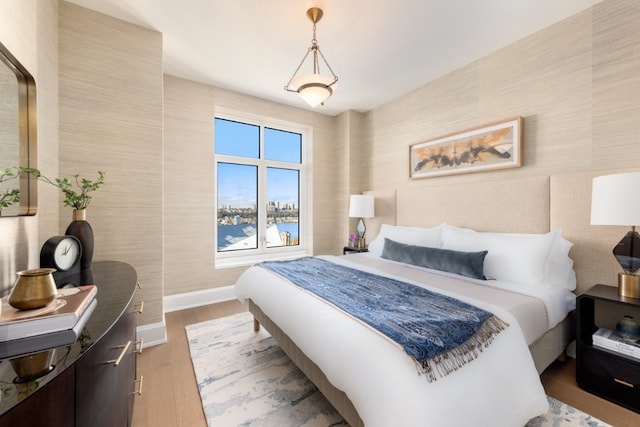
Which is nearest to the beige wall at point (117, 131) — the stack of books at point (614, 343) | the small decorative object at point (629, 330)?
the stack of books at point (614, 343)

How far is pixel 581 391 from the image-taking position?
69.0 inches

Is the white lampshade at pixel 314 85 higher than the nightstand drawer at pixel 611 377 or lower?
higher

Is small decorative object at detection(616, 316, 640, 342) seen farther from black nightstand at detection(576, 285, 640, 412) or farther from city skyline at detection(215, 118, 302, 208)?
city skyline at detection(215, 118, 302, 208)

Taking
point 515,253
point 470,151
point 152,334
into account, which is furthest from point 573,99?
point 152,334

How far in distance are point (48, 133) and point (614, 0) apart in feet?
14.1

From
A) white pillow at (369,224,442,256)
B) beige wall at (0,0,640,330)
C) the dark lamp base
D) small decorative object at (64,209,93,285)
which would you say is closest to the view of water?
beige wall at (0,0,640,330)

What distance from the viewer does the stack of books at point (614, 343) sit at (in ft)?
5.26

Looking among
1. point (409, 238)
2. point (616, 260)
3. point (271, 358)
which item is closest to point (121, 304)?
point (271, 358)

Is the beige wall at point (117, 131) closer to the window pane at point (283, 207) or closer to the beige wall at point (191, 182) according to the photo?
the beige wall at point (191, 182)

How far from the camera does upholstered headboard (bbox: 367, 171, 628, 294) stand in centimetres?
204

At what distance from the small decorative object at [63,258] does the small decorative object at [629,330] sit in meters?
3.24

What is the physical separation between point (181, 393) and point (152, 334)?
0.86 metres

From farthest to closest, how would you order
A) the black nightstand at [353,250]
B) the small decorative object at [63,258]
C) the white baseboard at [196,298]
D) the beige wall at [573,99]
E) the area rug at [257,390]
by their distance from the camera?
the black nightstand at [353,250], the white baseboard at [196,298], the beige wall at [573,99], the area rug at [257,390], the small decorative object at [63,258]

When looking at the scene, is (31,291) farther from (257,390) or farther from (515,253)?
(515,253)
